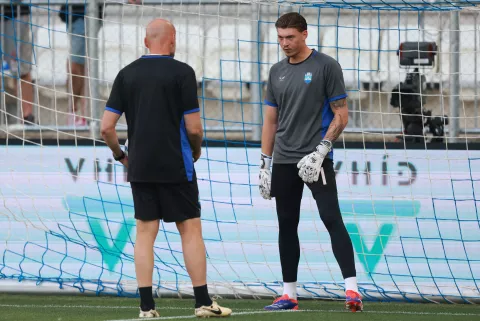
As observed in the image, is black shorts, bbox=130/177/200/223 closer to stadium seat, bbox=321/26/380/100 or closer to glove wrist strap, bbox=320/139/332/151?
glove wrist strap, bbox=320/139/332/151

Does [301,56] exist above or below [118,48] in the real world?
below

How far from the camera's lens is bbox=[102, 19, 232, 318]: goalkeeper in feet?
19.8

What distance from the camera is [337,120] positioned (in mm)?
6594

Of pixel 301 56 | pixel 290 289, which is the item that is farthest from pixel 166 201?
pixel 301 56

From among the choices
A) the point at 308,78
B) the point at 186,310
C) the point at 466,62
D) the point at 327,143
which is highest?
the point at 466,62

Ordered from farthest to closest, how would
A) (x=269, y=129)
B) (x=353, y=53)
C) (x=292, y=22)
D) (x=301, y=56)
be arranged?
(x=353, y=53)
(x=269, y=129)
(x=301, y=56)
(x=292, y=22)

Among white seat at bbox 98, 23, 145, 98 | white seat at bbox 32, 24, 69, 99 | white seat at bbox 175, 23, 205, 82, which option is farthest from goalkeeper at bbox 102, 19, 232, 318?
white seat at bbox 32, 24, 69, 99

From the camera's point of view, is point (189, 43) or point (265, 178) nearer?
point (265, 178)

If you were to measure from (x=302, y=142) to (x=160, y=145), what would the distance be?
108 cm

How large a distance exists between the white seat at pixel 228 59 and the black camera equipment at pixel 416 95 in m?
1.49

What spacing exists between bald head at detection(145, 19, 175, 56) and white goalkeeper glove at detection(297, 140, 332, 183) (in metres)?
1.14

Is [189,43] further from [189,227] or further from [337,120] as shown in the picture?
[189,227]

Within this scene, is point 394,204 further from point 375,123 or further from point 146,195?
point 146,195

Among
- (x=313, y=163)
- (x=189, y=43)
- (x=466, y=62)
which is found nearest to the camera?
(x=313, y=163)
